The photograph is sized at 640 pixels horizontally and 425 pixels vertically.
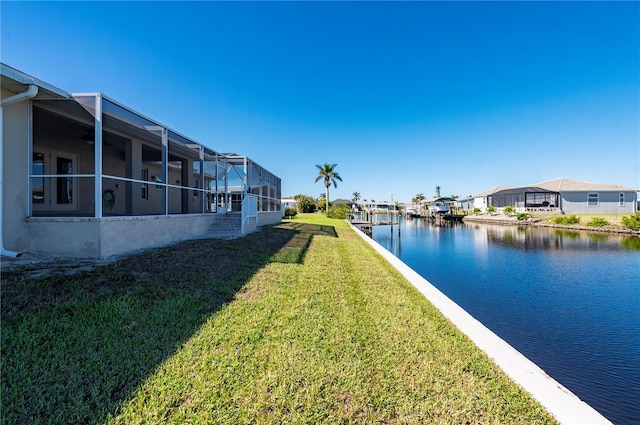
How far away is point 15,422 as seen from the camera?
1957 mm

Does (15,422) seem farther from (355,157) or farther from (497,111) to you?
(355,157)

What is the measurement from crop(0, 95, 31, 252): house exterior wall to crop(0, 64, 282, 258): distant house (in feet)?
0.06

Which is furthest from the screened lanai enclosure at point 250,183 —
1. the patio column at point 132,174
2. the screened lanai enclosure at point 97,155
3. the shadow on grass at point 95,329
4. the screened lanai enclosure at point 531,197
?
the screened lanai enclosure at point 531,197

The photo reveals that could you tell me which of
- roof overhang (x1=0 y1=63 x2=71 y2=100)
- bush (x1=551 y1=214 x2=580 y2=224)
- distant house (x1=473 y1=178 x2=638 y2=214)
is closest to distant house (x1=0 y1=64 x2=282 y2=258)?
roof overhang (x1=0 y1=63 x2=71 y2=100)

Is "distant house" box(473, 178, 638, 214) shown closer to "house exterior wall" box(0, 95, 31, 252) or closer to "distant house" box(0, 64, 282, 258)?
"distant house" box(0, 64, 282, 258)

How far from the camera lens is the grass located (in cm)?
225

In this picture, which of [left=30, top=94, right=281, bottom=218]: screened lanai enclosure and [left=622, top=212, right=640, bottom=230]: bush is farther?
[left=622, top=212, right=640, bottom=230]: bush

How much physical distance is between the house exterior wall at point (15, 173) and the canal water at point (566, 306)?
1058 centimetres

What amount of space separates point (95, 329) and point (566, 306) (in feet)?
35.3

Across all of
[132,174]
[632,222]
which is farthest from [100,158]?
[632,222]

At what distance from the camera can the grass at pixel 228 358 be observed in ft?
7.39

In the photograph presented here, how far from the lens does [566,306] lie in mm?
7973

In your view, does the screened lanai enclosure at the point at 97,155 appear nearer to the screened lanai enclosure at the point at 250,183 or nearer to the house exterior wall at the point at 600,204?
the screened lanai enclosure at the point at 250,183

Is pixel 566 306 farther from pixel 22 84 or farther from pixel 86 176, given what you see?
pixel 22 84
